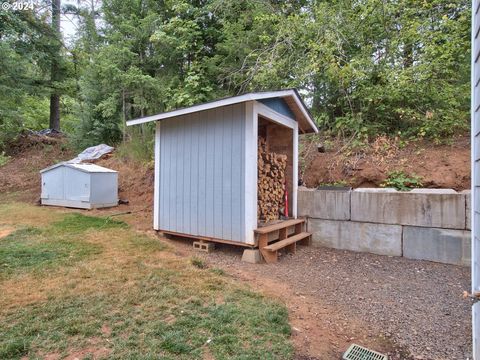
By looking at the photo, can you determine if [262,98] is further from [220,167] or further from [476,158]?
[476,158]

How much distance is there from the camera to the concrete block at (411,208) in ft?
12.7

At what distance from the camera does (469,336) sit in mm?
2199

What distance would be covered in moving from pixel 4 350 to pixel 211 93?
295 inches

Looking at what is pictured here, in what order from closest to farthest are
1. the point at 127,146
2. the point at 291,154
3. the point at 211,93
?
1. the point at 291,154
2. the point at 211,93
3. the point at 127,146

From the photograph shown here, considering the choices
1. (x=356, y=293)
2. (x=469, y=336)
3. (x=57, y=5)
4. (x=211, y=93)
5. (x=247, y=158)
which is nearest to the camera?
(x=469, y=336)

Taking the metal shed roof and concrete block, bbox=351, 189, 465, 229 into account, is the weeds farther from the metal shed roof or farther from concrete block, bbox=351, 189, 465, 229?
concrete block, bbox=351, 189, 465, 229

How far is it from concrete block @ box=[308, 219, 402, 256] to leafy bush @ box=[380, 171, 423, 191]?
0.67m

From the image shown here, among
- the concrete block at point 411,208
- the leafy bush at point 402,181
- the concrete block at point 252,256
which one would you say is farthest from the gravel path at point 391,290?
the leafy bush at point 402,181

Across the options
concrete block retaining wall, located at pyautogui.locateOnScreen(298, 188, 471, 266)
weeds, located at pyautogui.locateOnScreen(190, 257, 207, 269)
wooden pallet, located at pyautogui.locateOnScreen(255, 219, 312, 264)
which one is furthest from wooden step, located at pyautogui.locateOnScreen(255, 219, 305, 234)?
weeds, located at pyautogui.locateOnScreen(190, 257, 207, 269)

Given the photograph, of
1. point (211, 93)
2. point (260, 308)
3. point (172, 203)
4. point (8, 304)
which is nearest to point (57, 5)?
point (211, 93)

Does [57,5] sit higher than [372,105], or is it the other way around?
[57,5]

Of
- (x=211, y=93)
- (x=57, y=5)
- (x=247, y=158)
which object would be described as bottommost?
(x=247, y=158)

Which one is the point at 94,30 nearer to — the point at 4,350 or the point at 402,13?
the point at 402,13

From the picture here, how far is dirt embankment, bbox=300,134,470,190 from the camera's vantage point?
453cm
